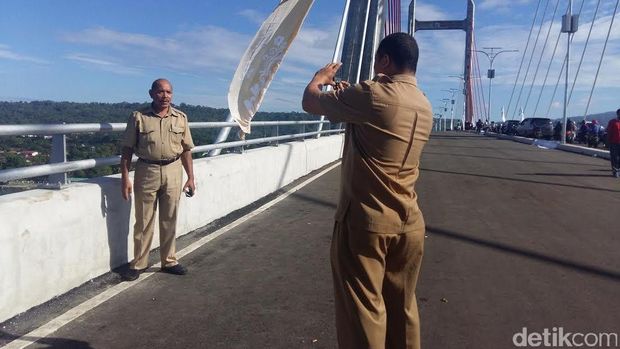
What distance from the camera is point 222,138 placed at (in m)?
8.74

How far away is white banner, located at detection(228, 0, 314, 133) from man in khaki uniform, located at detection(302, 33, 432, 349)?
1.87m

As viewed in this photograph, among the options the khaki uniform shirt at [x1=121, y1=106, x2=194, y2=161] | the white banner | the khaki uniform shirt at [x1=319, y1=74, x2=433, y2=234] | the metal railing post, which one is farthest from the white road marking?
the khaki uniform shirt at [x1=319, y1=74, x2=433, y2=234]

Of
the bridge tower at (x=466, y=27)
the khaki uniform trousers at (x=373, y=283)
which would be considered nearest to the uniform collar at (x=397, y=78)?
the khaki uniform trousers at (x=373, y=283)

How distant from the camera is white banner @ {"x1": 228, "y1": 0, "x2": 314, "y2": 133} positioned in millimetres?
4691

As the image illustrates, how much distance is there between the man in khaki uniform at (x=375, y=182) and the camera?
2.73m

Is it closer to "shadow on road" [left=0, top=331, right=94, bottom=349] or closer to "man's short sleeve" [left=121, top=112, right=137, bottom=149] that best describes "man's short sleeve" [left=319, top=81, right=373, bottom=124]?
"shadow on road" [left=0, top=331, right=94, bottom=349]

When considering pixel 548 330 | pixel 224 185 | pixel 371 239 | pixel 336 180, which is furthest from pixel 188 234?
pixel 336 180

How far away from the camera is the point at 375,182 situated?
2.74m

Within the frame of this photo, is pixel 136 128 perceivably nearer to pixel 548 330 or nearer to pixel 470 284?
pixel 470 284

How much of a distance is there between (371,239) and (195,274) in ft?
10.3

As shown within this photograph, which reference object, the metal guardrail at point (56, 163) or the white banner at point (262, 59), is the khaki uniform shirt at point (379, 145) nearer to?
the white banner at point (262, 59)

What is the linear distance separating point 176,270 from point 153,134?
1.29 metres

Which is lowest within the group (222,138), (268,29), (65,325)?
(65,325)

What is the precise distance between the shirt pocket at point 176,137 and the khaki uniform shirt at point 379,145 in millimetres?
2948
